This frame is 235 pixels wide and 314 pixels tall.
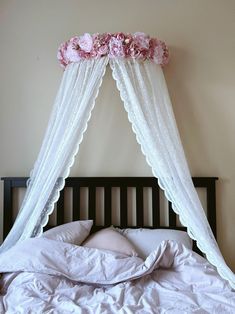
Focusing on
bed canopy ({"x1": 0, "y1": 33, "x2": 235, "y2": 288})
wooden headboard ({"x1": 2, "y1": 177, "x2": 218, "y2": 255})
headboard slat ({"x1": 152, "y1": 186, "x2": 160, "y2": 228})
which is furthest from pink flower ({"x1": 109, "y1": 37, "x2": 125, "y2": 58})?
headboard slat ({"x1": 152, "y1": 186, "x2": 160, "y2": 228})

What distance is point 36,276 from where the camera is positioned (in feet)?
5.16

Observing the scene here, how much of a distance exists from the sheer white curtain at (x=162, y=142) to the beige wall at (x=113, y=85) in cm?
51

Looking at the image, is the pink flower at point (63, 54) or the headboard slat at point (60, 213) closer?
the pink flower at point (63, 54)

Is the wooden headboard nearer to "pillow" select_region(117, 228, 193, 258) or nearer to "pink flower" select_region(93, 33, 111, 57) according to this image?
"pillow" select_region(117, 228, 193, 258)

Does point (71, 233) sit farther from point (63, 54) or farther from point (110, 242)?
point (63, 54)

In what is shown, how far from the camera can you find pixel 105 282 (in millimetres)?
1640

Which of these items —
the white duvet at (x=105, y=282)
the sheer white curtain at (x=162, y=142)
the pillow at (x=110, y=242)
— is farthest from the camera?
the pillow at (x=110, y=242)

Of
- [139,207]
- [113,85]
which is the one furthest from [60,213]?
[113,85]

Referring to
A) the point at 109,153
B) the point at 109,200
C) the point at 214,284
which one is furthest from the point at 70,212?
the point at 214,284

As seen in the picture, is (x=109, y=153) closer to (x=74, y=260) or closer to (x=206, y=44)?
(x=74, y=260)

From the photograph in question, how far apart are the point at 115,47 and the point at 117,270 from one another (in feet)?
4.76

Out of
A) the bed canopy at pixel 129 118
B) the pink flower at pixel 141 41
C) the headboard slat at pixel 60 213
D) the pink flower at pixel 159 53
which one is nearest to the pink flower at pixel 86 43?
the bed canopy at pixel 129 118

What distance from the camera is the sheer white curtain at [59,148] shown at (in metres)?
1.83

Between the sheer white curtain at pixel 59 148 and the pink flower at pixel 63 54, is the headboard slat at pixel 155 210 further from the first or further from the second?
the pink flower at pixel 63 54
